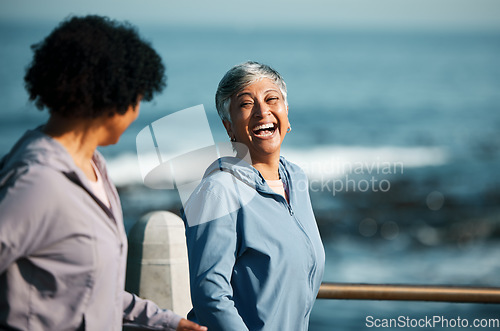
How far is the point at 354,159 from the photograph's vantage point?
1152 inches

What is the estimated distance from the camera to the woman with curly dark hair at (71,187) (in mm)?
1768

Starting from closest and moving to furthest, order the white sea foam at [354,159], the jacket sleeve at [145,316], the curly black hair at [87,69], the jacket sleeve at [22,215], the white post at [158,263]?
the jacket sleeve at [22,215], the curly black hair at [87,69], the jacket sleeve at [145,316], the white post at [158,263], the white sea foam at [354,159]

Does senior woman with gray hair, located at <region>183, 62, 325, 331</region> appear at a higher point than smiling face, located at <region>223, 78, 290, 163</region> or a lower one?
lower

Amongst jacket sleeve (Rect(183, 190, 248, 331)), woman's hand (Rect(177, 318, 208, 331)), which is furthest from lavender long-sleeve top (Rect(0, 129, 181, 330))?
jacket sleeve (Rect(183, 190, 248, 331))

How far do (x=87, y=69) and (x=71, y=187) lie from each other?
0.34 metres

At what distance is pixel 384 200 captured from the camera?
63.7 ft

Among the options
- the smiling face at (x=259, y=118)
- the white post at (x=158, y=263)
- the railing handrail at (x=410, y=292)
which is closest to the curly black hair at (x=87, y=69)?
the smiling face at (x=259, y=118)

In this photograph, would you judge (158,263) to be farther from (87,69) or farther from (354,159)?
(354,159)

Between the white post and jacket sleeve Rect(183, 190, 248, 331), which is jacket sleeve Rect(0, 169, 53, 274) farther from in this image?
the white post

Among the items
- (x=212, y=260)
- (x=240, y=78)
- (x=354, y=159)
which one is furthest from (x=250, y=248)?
(x=354, y=159)

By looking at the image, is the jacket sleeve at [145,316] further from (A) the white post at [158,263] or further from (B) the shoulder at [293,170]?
(A) the white post at [158,263]

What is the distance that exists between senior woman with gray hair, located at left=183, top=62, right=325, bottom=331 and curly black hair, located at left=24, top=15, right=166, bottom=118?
0.69 metres

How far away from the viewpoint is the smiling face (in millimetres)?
2795

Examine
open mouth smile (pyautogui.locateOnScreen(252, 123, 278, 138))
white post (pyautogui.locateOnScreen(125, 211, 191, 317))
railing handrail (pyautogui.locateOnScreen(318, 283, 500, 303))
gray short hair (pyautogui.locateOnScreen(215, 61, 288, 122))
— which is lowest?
railing handrail (pyautogui.locateOnScreen(318, 283, 500, 303))
